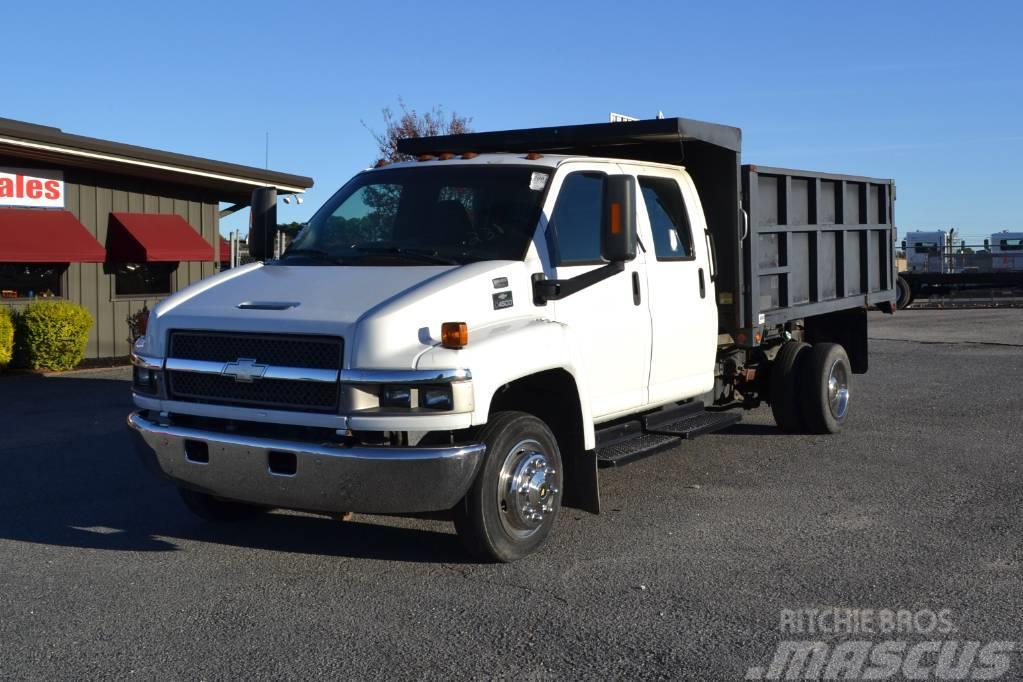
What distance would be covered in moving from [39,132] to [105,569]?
11.8 m

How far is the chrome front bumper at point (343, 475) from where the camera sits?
5.48 metres

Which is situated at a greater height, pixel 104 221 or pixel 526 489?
pixel 104 221

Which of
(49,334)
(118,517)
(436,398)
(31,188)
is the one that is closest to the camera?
(436,398)

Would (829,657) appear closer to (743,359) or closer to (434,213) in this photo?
(434,213)

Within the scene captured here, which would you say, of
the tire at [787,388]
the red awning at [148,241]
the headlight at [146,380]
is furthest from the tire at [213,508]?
the red awning at [148,241]

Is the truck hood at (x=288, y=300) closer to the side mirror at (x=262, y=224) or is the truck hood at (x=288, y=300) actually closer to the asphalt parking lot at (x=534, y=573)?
the side mirror at (x=262, y=224)

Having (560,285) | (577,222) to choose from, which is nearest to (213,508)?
(560,285)

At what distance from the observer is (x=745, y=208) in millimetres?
8953

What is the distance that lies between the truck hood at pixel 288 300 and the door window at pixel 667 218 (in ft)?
6.35

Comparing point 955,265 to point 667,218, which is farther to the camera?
point 955,265

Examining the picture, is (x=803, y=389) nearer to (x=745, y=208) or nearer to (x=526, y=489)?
(x=745, y=208)

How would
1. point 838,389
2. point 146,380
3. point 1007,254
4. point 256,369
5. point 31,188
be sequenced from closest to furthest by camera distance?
point 256,369
point 146,380
point 838,389
point 31,188
point 1007,254

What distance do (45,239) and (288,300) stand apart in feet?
41.0

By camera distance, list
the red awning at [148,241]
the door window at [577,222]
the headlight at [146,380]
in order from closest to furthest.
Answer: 1. the headlight at [146,380]
2. the door window at [577,222]
3. the red awning at [148,241]
